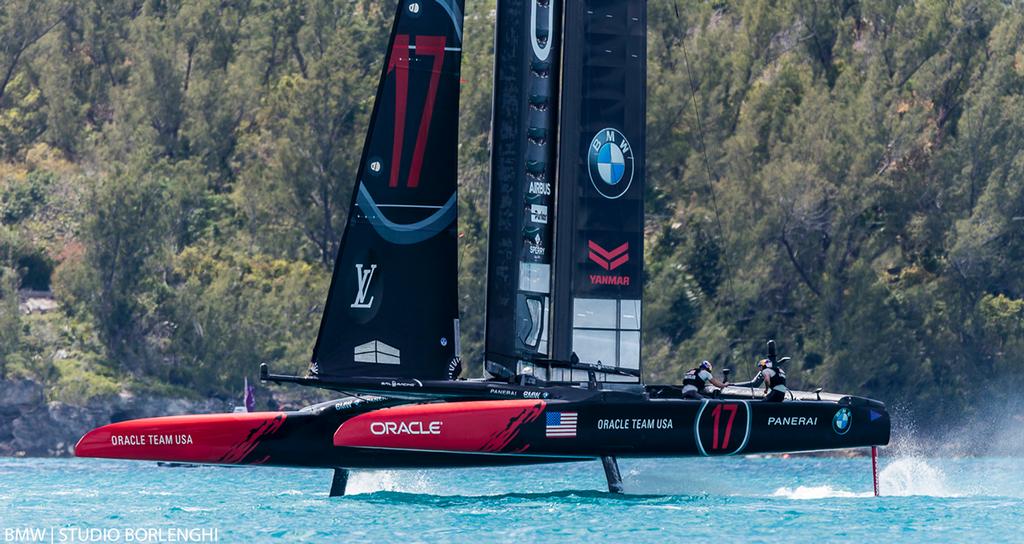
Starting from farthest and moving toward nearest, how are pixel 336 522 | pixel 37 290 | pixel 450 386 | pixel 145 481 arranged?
1. pixel 37 290
2. pixel 145 481
3. pixel 450 386
4. pixel 336 522

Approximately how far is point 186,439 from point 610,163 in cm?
710

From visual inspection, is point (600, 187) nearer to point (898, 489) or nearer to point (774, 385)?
point (774, 385)

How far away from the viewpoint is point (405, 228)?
906 inches

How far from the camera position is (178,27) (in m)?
51.9

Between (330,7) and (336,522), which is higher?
(330,7)

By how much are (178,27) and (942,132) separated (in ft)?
75.8

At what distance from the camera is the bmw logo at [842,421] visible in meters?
23.7

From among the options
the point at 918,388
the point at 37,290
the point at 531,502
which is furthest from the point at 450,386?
the point at 37,290

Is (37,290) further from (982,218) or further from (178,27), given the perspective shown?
(982,218)

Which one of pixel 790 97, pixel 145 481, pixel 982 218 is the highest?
pixel 790 97

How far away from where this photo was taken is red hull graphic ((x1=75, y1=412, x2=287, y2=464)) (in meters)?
22.0

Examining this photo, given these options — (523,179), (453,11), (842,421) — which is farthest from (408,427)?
(842,421)

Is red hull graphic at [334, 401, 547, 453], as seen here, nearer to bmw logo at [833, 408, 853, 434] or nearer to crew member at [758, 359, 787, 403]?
crew member at [758, 359, 787, 403]

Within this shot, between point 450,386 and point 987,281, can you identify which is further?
point 987,281
